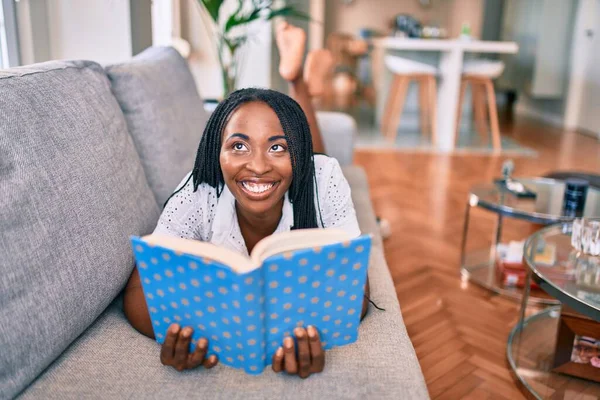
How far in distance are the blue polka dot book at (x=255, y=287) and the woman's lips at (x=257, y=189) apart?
20 cm

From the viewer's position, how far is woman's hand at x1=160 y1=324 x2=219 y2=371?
0.86 m

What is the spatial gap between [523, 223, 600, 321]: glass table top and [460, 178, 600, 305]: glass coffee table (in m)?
0.15

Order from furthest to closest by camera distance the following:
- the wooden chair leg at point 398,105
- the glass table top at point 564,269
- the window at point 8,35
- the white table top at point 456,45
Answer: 1. the wooden chair leg at point 398,105
2. the white table top at point 456,45
3. the window at point 8,35
4. the glass table top at point 564,269

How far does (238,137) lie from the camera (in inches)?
37.9

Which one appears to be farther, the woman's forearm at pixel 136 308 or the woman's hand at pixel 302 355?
the woman's forearm at pixel 136 308

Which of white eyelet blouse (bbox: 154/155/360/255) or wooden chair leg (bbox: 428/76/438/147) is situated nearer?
white eyelet blouse (bbox: 154/155/360/255)

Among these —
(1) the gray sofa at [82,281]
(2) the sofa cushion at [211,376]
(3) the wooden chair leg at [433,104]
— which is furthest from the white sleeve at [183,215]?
(3) the wooden chair leg at [433,104]

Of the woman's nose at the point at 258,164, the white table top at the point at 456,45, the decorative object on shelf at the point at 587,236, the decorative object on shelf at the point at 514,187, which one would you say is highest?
the white table top at the point at 456,45

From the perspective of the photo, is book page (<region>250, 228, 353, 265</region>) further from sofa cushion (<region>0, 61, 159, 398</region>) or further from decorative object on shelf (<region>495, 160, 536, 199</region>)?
decorative object on shelf (<region>495, 160, 536, 199</region>)

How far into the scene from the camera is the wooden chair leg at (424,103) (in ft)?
17.4

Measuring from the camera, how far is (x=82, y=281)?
0.96 m

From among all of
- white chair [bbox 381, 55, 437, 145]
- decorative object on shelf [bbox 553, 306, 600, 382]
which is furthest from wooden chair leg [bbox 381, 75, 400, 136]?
decorative object on shelf [bbox 553, 306, 600, 382]

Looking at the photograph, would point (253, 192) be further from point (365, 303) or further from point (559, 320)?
point (559, 320)

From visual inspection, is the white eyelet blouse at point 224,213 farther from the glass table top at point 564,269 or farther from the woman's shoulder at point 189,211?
the glass table top at point 564,269
